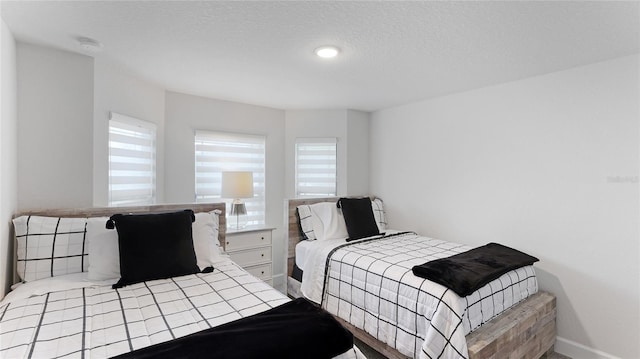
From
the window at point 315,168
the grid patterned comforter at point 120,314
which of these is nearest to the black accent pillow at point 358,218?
the window at point 315,168

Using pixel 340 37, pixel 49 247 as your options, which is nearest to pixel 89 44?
pixel 49 247

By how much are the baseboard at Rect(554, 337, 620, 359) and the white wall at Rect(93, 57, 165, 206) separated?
393 cm

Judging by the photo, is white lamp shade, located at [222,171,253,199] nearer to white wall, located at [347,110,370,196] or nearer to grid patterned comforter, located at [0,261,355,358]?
grid patterned comforter, located at [0,261,355,358]

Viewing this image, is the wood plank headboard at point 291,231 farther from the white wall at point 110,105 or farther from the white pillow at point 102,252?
the white pillow at point 102,252

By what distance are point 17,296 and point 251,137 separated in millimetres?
2577

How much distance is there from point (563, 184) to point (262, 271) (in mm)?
2879

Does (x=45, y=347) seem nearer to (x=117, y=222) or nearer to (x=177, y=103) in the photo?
(x=117, y=222)

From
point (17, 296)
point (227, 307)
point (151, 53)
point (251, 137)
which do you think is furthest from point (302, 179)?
point (17, 296)

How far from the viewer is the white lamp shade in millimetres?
Result: 3145

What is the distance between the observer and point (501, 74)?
2.64 metres

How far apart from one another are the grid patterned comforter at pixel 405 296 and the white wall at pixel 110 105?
192cm

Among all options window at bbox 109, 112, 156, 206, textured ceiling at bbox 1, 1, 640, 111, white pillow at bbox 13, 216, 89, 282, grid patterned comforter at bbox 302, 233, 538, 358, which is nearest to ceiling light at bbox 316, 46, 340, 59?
textured ceiling at bbox 1, 1, 640, 111

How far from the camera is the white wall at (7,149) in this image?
1769mm

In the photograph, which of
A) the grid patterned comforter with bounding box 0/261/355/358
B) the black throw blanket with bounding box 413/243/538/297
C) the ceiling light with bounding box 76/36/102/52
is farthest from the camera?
the ceiling light with bounding box 76/36/102/52
